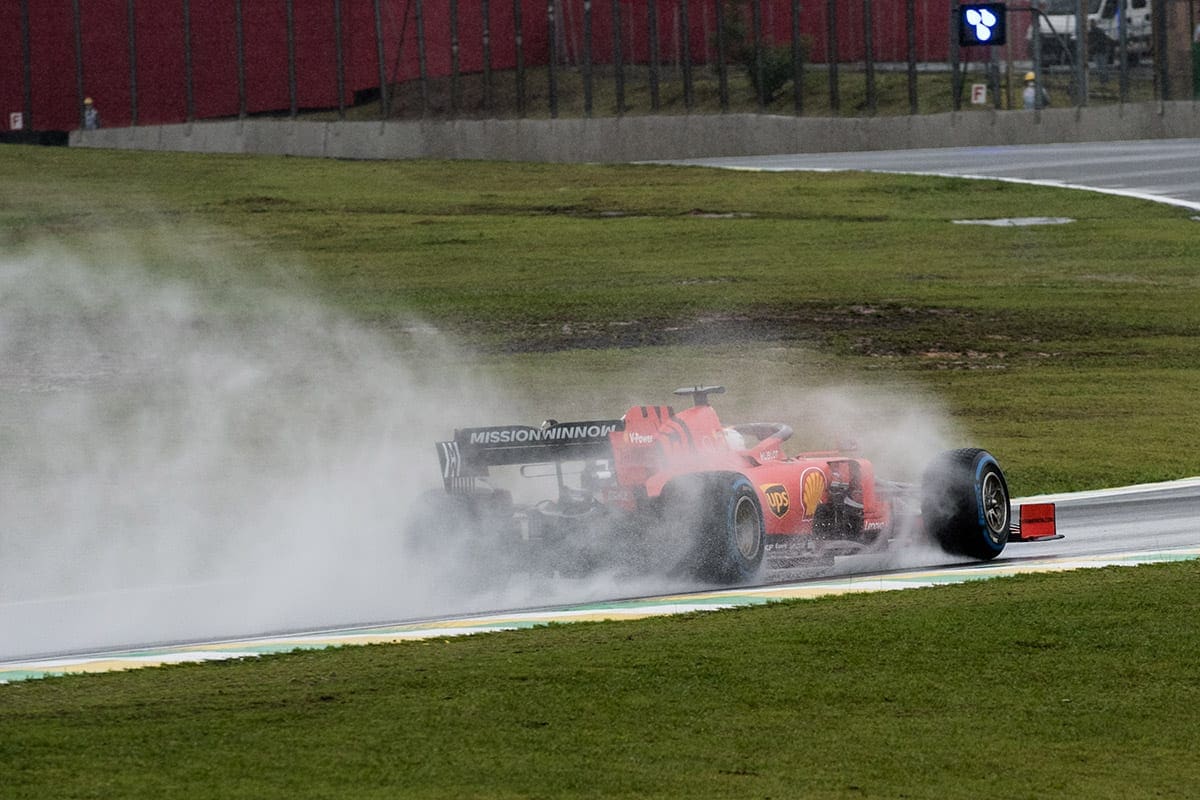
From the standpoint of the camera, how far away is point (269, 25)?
6372 centimetres

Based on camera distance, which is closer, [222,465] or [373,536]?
[373,536]

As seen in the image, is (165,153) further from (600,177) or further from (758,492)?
(758,492)

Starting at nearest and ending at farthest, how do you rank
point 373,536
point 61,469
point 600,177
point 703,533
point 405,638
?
point 405,638 → point 703,533 → point 373,536 → point 61,469 → point 600,177

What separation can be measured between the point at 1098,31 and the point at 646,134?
15.0 m

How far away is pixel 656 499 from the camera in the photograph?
12.9m

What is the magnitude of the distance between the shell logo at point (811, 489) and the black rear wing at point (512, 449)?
1.56m

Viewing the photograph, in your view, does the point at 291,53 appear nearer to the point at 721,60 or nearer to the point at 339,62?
the point at 339,62

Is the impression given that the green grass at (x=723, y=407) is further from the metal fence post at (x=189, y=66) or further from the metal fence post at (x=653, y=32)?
the metal fence post at (x=653, y=32)

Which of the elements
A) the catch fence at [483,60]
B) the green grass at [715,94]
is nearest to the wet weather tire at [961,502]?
the green grass at [715,94]

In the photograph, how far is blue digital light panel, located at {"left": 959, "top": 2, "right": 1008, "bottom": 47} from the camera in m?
Answer: 43.6

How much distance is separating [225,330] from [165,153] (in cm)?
3439

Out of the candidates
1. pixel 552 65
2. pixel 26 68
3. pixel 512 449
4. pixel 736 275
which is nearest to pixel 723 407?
pixel 736 275

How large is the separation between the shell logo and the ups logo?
0.22 metres

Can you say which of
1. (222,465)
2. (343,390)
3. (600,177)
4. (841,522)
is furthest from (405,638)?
(600,177)
